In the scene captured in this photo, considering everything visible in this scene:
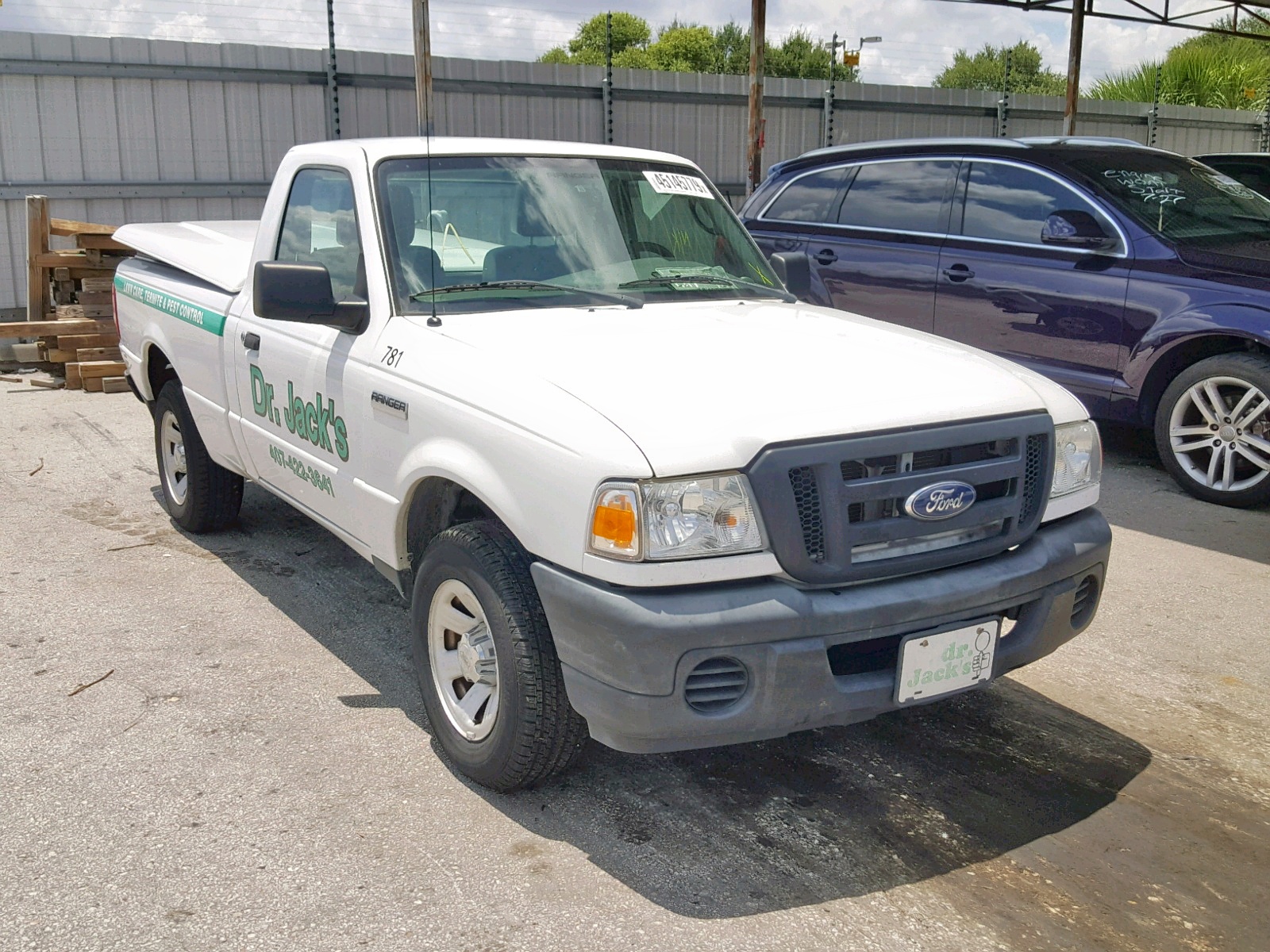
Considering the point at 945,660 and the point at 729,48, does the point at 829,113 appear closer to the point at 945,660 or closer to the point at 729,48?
the point at 945,660

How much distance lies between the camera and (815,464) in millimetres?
2971

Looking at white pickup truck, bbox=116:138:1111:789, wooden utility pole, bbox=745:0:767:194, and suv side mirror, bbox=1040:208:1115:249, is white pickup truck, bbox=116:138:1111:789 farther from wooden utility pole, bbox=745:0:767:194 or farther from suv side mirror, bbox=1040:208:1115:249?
wooden utility pole, bbox=745:0:767:194

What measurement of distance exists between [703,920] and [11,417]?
25.3 ft

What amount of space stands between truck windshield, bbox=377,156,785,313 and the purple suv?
1.62m

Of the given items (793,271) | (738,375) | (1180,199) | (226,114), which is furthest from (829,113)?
(738,375)

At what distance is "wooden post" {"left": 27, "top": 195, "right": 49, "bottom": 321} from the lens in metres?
10.1

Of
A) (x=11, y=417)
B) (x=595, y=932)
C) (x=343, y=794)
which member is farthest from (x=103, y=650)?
(x=11, y=417)

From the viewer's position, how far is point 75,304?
10.1m

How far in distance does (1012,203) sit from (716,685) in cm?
547

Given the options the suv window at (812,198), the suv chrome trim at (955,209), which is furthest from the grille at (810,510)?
the suv window at (812,198)

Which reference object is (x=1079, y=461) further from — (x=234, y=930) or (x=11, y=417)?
(x=11, y=417)

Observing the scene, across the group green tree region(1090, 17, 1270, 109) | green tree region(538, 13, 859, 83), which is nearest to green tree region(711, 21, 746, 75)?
green tree region(538, 13, 859, 83)

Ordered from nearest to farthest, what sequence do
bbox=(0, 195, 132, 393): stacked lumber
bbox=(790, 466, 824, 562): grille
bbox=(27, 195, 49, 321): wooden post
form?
bbox=(790, 466, 824, 562): grille
bbox=(0, 195, 132, 393): stacked lumber
bbox=(27, 195, 49, 321): wooden post

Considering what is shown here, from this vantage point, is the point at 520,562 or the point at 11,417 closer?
the point at 520,562
